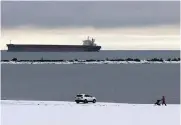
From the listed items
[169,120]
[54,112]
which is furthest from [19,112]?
[169,120]

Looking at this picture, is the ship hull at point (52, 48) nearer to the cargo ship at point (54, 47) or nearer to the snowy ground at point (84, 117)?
the cargo ship at point (54, 47)

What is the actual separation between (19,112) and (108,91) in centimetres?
→ 3317

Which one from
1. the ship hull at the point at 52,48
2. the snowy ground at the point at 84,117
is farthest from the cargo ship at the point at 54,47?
the snowy ground at the point at 84,117

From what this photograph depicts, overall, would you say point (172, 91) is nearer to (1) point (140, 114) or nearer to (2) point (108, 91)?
(2) point (108, 91)

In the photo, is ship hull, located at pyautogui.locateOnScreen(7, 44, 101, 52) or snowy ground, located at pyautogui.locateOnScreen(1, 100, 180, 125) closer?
snowy ground, located at pyautogui.locateOnScreen(1, 100, 180, 125)

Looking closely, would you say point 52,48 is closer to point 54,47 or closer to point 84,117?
point 54,47

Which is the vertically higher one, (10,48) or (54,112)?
(10,48)

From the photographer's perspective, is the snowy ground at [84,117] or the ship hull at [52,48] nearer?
the snowy ground at [84,117]

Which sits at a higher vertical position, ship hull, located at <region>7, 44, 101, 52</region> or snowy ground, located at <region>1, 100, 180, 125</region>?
ship hull, located at <region>7, 44, 101, 52</region>

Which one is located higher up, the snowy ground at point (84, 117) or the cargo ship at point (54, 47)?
the cargo ship at point (54, 47)

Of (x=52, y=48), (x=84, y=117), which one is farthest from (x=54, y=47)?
(x=84, y=117)

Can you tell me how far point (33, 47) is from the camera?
534ft

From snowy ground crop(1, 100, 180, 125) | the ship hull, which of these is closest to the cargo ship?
the ship hull

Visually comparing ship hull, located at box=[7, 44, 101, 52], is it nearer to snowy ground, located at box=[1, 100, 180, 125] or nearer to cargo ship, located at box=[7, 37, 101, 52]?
cargo ship, located at box=[7, 37, 101, 52]
